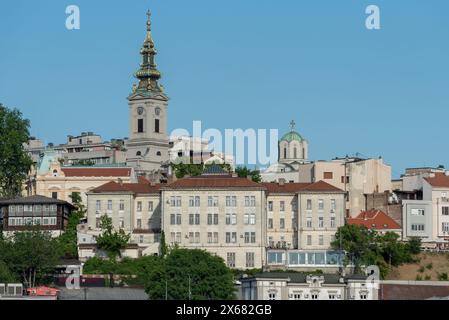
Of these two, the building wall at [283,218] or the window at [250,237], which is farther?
the building wall at [283,218]

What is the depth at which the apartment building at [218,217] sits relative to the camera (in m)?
89.8

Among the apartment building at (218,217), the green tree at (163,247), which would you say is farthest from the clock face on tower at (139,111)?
the green tree at (163,247)

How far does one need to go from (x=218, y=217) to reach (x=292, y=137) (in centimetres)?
4382

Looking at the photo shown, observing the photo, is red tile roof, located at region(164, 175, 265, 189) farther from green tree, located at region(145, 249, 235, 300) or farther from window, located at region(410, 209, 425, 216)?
green tree, located at region(145, 249, 235, 300)

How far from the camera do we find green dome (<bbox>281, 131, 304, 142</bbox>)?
133750mm

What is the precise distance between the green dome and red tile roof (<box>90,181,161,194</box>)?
38.0 meters

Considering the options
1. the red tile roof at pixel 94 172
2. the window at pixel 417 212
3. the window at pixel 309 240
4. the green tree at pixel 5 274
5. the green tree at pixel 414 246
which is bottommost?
the green tree at pixel 5 274

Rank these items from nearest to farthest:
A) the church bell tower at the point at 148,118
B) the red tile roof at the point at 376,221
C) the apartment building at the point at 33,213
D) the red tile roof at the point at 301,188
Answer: the red tile roof at the point at 301,188 < the apartment building at the point at 33,213 < the red tile roof at the point at 376,221 < the church bell tower at the point at 148,118

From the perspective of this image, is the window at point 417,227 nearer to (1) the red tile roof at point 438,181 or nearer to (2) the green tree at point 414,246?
(1) the red tile roof at point 438,181

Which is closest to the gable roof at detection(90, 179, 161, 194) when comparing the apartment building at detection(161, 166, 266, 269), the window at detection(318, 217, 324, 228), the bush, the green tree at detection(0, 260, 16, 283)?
the apartment building at detection(161, 166, 266, 269)

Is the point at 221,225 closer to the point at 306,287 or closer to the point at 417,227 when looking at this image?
the point at 417,227

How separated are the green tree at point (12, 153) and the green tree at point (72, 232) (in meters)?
5.37

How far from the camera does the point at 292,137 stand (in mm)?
134125

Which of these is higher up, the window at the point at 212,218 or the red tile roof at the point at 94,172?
the red tile roof at the point at 94,172
